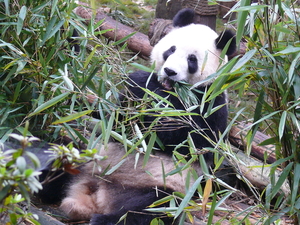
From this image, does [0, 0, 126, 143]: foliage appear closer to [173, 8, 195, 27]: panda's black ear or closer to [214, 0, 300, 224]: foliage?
[214, 0, 300, 224]: foliage

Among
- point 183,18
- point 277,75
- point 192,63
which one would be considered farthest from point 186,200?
point 183,18

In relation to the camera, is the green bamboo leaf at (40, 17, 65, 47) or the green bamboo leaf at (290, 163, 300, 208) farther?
the green bamboo leaf at (40, 17, 65, 47)

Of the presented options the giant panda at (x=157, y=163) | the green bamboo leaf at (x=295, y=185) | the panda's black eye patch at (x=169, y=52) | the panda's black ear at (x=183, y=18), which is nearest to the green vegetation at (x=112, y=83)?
the green bamboo leaf at (x=295, y=185)

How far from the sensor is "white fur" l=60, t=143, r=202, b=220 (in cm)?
250

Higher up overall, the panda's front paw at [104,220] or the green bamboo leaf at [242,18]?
the green bamboo leaf at [242,18]

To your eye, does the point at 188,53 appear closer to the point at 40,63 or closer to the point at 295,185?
the point at 40,63

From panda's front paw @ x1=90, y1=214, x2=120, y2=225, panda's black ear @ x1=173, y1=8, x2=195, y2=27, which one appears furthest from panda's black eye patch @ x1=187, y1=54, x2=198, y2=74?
panda's front paw @ x1=90, y1=214, x2=120, y2=225

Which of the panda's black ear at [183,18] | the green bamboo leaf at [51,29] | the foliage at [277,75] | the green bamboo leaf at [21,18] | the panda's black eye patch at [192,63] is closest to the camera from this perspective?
the foliage at [277,75]

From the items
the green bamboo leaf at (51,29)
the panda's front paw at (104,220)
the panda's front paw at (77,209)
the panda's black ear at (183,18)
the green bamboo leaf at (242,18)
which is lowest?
the panda's front paw at (77,209)

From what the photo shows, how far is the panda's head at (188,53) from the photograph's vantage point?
8.93 feet

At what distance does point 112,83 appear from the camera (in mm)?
2252

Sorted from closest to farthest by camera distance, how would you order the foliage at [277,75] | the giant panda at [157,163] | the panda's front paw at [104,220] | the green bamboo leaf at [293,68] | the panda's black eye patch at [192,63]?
the green bamboo leaf at [293,68] < the foliage at [277,75] < the panda's front paw at [104,220] < the giant panda at [157,163] < the panda's black eye patch at [192,63]

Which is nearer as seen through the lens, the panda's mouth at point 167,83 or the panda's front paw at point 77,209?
the panda's front paw at point 77,209

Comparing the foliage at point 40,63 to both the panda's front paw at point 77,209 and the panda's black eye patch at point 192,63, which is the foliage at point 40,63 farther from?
the panda's black eye patch at point 192,63
